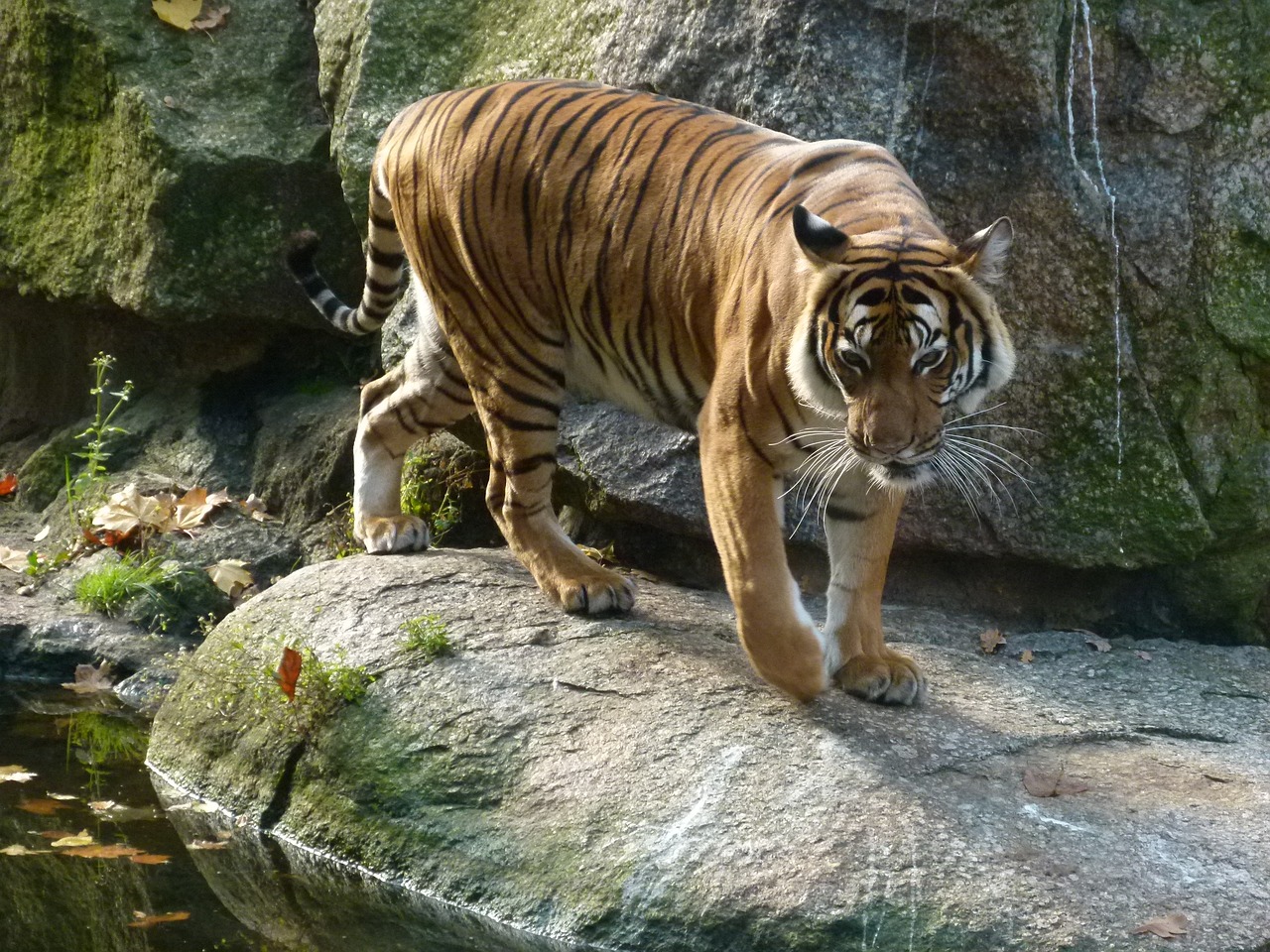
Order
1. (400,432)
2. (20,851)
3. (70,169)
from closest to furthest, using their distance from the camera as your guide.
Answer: (20,851)
(400,432)
(70,169)

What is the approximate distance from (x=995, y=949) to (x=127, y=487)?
4251 mm

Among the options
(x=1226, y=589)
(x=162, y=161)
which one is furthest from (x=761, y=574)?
(x=162, y=161)

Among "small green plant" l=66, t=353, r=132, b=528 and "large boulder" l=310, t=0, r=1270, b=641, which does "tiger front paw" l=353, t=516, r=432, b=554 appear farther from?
"large boulder" l=310, t=0, r=1270, b=641

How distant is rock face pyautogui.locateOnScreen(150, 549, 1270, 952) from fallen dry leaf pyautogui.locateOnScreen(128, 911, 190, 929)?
0.60 ft

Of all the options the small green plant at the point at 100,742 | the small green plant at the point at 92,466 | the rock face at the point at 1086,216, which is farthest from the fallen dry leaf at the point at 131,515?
the rock face at the point at 1086,216

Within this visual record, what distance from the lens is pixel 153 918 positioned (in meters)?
3.85

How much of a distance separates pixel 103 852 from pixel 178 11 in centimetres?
409

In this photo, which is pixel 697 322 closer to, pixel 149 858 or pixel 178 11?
pixel 149 858

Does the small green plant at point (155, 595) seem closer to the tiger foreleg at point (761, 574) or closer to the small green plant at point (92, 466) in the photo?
the small green plant at point (92, 466)

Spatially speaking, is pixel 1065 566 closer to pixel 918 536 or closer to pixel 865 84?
pixel 918 536

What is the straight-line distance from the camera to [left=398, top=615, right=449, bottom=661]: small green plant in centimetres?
444

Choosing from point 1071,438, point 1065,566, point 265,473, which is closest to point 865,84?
point 1071,438

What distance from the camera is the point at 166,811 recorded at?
4.48 meters

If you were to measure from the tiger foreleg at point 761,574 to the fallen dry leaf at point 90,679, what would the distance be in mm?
2513
